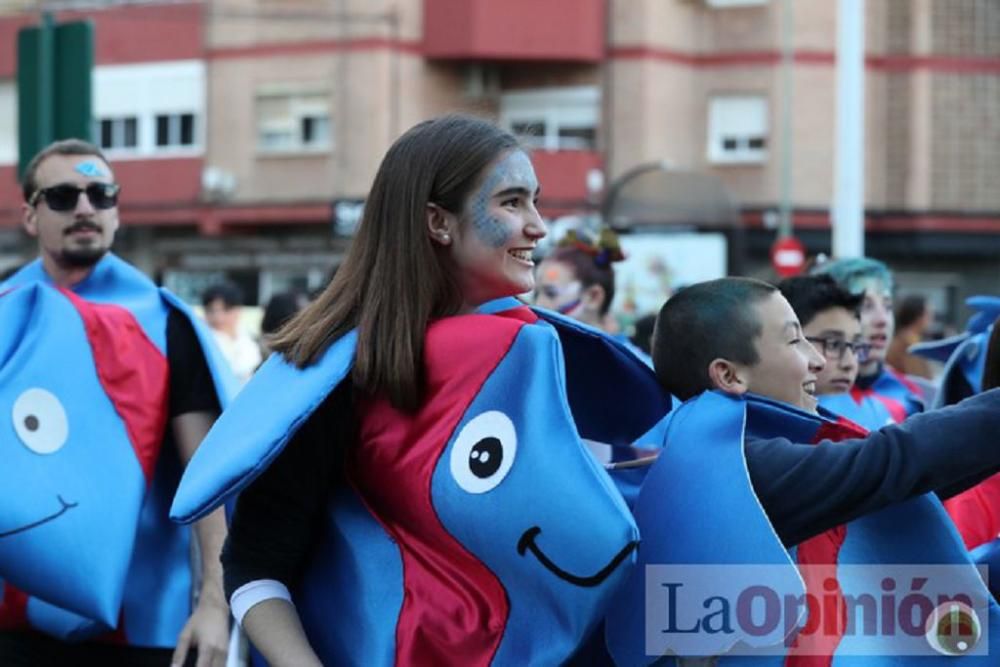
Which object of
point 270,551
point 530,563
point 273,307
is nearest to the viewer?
point 530,563

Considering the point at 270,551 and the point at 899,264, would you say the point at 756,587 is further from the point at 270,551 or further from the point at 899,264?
the point at 899,264

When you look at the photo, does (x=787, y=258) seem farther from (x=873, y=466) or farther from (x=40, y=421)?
(x=873, y=466)

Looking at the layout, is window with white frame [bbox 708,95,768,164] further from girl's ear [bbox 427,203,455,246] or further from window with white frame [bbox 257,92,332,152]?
girl's ear [bbox 427,203,455,246]

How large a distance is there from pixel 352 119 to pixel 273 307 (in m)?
23.4

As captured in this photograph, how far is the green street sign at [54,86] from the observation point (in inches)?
385

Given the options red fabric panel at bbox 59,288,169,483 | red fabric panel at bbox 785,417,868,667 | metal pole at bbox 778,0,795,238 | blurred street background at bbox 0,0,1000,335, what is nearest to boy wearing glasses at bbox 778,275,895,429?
red fabric panel at bbox 59,288,169,483

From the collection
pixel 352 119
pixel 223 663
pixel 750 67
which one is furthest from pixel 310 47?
pixel 223 663

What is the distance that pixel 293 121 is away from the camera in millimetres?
32469

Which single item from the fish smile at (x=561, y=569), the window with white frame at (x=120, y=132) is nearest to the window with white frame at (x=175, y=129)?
the window with white frame at (x=120, y=132)

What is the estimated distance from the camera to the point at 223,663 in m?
4.74

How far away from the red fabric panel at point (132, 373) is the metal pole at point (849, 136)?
9.67m

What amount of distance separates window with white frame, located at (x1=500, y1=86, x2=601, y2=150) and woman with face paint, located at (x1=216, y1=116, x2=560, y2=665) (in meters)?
28.8

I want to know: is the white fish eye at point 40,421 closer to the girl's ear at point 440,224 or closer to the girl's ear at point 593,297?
the girl's ear at point 440,224

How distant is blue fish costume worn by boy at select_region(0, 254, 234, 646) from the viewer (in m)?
4.82
